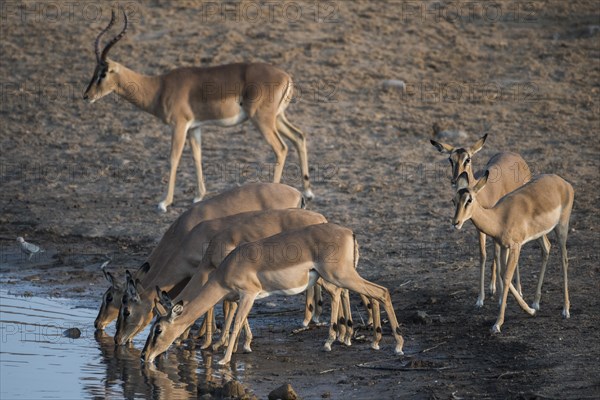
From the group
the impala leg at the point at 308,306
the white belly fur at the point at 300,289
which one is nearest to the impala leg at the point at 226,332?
the white belly fur at the point at 300,289

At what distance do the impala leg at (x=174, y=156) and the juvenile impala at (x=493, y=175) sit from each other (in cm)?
434

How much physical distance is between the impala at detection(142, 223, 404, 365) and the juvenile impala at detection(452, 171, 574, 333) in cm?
108

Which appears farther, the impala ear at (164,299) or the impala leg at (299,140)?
the impala leg at (299,140)

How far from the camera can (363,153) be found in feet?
54.1

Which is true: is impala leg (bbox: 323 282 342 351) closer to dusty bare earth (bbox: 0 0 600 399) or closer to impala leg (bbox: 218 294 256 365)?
dusty bare earth (bbox: 0 0 600 399)

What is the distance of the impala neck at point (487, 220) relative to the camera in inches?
421

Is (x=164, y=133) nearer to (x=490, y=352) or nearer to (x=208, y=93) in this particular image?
(x=208, y=93)

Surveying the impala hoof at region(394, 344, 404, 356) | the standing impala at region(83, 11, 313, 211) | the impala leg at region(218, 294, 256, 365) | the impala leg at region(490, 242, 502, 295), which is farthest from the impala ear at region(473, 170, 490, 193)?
the standing impala at region(83, 11, 313, 211)

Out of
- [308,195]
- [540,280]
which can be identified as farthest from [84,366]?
[308,195]

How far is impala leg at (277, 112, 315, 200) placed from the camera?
15578mm

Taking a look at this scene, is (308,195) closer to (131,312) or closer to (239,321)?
(131,312)

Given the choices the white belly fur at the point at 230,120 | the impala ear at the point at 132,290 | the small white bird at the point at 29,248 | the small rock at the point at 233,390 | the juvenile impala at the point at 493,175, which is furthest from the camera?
the white belly fur at the point at 230,120

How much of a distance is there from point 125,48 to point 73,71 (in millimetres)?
1133

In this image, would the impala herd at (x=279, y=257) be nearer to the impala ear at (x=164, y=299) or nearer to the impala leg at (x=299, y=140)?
Answer: the impala ear at (x=164, y=299)
